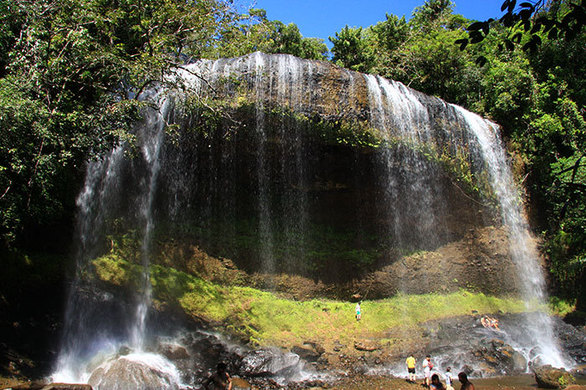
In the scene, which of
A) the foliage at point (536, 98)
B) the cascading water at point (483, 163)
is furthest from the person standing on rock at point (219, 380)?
the foliage at point (536, 98)

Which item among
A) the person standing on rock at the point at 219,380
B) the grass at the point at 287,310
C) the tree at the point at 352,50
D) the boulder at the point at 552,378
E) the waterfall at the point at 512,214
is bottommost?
the boulder at the point at 552,378

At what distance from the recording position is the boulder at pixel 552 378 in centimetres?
870

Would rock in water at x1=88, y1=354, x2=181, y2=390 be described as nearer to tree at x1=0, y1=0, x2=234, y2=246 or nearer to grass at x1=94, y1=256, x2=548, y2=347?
grass at x1=94, y1=256, x2=548, y2=347

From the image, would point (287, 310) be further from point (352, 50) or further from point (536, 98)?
point (352, 50)

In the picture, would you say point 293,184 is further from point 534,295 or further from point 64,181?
point 534,295

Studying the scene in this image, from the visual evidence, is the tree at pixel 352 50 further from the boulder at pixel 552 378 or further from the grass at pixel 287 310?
the boulder at pixel 552 378

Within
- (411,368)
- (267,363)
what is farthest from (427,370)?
(267,363)

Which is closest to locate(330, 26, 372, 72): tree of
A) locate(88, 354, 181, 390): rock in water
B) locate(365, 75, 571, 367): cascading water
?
locate(365, 75, 571, 367): cascading water

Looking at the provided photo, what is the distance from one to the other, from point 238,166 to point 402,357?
7877 mm

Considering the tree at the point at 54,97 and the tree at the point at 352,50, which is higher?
the tree at the point at 352,50

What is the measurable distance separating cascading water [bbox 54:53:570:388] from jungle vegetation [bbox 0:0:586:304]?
1125 millimetres

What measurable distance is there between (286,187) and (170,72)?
5552 mm

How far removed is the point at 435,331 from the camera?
12.1 m

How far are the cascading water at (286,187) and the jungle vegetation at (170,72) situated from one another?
1125 mm
